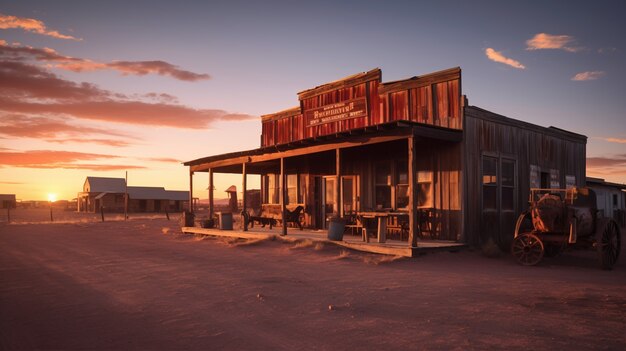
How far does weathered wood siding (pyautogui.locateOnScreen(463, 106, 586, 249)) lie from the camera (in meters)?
13.6

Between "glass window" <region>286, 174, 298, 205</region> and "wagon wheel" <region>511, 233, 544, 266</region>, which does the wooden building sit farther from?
"wagon wheel" <region>511, 233, 544, 266</region>

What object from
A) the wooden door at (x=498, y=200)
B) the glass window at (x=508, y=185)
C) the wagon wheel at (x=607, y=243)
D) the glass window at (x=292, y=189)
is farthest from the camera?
the glass window at (x=292, y=189)

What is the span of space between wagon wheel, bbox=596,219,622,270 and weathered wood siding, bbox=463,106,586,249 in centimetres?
319

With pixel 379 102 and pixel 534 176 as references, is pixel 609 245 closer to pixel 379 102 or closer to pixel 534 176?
pixel 534 176

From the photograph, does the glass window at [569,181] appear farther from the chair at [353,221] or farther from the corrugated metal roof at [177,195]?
the corrugated metal roof at [177,195]

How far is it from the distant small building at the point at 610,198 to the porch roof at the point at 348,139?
1681 centimetres

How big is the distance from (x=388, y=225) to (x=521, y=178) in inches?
197

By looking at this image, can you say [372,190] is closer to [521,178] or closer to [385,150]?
[385,150]

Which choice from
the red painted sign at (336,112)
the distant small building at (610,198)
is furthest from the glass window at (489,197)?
the distant small building at (610,198)

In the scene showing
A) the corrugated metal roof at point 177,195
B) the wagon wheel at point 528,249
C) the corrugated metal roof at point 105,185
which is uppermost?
the corrugated metal roof at point 105,185

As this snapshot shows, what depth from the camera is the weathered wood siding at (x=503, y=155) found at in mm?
13562

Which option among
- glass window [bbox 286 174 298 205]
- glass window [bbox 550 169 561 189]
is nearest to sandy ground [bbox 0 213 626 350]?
glass window [bbox 550 169 561 189]

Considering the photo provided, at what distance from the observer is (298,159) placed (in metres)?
18.6

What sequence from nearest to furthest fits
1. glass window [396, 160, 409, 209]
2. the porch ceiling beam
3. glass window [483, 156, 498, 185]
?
the porch ceiling beam
glass window [483, 156, 498, 185]
glass window [396, 160, 409, 209]
